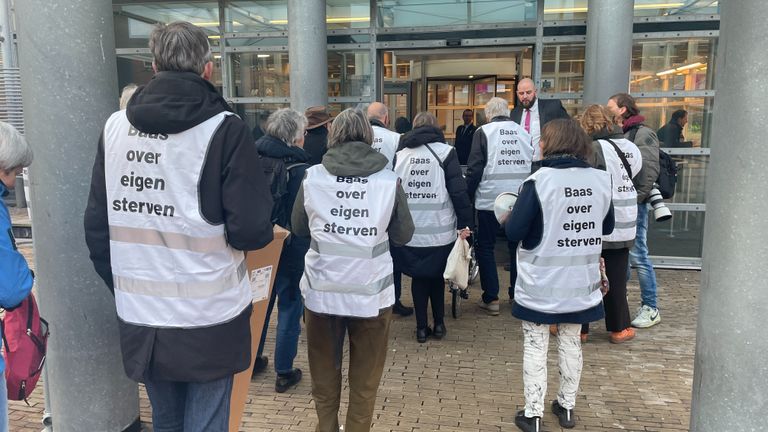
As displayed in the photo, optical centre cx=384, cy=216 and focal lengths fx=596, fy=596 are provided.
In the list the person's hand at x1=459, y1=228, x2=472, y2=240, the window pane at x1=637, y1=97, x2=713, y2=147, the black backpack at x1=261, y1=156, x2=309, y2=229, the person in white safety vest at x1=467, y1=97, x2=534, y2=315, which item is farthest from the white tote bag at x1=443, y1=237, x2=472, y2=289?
the window pane at x1=637, y1=97, x2=713, y2=147

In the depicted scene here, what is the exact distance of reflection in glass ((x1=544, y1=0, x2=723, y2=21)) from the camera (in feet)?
24.2

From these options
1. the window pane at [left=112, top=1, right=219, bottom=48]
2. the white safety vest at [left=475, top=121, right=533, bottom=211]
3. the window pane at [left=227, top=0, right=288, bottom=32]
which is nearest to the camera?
the white safety vest at [left=475, top=121, right=533, bottom=211]

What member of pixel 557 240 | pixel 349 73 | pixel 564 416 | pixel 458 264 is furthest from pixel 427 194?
pixel 349 73

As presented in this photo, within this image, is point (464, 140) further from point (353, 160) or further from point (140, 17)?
point (353, 160)

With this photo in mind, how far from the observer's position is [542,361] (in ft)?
11.7

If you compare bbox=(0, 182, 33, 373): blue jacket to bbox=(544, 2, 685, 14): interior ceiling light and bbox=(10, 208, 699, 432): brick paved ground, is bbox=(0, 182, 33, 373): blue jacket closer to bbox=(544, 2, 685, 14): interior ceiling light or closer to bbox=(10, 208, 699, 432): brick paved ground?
bbox=(10, 208, 699, 432): brick paved ground

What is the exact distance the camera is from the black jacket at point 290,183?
3.91 m

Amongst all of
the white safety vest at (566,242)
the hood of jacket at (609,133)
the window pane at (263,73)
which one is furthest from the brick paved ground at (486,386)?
the window pane at (263,73)

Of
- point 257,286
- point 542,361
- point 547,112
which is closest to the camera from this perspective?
point 257,286

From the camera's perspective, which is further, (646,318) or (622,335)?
(646,318)

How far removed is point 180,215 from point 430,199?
2.96m

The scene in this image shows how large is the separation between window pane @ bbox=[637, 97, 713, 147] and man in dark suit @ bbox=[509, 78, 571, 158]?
2200 mm

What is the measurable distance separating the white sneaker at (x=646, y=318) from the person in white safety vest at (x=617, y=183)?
688 millimetres

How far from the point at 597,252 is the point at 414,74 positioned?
6.64 meters
